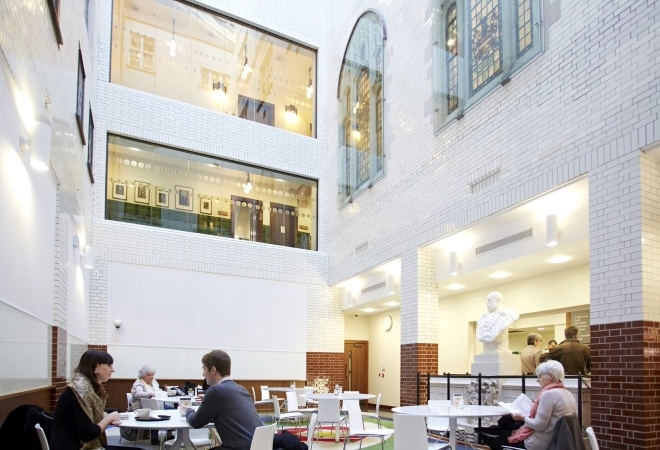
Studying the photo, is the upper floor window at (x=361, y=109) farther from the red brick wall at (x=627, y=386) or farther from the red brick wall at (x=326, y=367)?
the red brick wall at (x=627, y=386)

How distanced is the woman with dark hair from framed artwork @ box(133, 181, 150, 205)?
34.1 feet

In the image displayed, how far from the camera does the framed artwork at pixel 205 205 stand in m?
14.9

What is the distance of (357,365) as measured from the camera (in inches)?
712

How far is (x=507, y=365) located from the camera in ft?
29.1

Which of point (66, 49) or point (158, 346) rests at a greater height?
point (66, 49)

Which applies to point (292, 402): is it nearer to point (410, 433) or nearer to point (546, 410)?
point (410, 433)

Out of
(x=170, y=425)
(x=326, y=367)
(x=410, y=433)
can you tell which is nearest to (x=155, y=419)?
(x=170, y=425)

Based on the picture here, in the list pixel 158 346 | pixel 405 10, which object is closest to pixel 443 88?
A: pixel 405 10

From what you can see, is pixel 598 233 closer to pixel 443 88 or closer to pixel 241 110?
pixel 443 88

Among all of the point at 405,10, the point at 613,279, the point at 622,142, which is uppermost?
the point at 405,10

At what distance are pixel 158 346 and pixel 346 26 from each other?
9.44 m

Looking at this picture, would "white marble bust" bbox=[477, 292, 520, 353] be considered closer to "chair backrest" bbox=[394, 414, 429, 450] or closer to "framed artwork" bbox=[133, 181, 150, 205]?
"chair backrest" bbox=[394, 414, 429, 450]

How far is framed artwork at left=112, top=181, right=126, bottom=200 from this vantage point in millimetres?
13719

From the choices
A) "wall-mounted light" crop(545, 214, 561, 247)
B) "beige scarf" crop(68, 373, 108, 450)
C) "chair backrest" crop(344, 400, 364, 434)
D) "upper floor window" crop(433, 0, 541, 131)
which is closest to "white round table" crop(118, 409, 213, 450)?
"beige scarf" crop(68, 373, 108, 450)
